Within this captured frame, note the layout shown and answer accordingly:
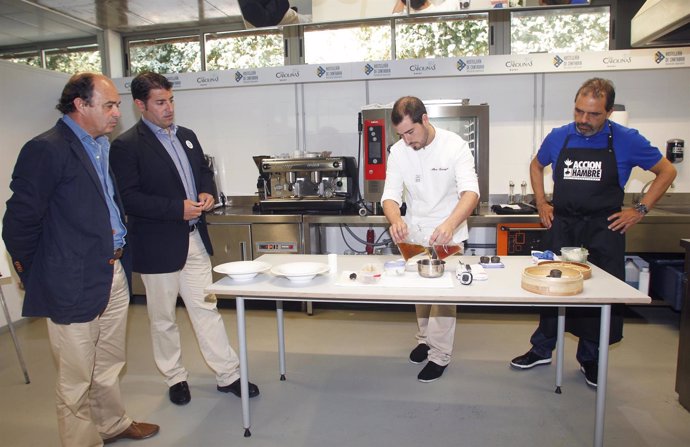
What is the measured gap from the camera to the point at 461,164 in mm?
2736

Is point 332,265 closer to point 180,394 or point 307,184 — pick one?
point 180,394

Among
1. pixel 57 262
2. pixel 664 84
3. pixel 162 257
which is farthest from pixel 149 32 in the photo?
pixel 664 84

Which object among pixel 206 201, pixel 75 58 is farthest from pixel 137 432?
pixel 75 58

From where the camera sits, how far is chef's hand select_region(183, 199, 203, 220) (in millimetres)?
2535

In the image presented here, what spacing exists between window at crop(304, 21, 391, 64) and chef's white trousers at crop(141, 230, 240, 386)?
10.0 feet

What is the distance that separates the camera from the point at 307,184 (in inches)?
175

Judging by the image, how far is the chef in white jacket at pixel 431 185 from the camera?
2.59 meters

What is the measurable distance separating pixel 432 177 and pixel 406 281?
2.79 ft

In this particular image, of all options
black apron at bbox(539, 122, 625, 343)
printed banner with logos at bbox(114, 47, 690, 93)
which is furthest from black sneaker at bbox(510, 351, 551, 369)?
printed banner with logos at bbox(114, 47, 690, 93)

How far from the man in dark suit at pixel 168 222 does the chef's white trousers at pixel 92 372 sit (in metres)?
0.30

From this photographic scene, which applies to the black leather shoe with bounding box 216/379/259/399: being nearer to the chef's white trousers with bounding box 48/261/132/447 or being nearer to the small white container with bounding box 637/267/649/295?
the chef's white trousers with bounding box 48/261/132/447

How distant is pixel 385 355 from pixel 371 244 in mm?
1493

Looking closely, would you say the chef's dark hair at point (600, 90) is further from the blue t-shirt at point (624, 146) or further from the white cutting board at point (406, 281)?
the white cutting board at point (406, 281)

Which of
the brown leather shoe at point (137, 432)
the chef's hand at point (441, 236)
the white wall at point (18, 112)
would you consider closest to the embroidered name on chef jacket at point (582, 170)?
the chef's hand at point (441, 236)
